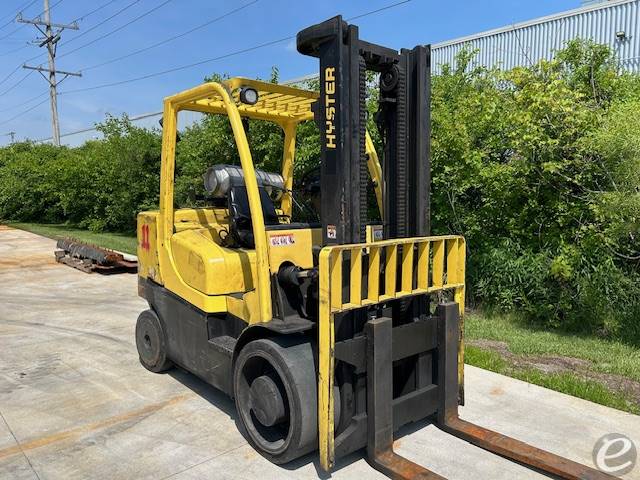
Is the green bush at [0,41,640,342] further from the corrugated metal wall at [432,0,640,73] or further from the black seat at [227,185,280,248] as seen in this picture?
the corrugated metal wall at [432,0,640,73]

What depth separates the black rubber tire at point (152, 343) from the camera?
16.9 ft

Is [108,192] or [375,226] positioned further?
[108,192]

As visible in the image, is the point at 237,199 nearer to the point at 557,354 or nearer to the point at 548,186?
the point at 557,354

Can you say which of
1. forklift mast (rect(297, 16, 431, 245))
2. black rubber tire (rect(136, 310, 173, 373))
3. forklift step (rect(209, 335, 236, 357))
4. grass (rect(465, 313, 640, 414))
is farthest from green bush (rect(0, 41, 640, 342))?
forklift mast (rect(297, 16, 431, 245))

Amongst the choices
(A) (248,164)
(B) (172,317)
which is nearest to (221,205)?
(B) (172,317)

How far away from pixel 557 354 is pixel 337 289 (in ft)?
12.0

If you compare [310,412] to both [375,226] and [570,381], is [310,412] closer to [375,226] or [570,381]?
[375,226]

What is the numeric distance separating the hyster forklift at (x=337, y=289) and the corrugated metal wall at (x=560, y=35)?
12233 mm

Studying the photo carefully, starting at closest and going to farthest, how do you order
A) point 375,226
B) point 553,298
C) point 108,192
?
point 375,226
point 553,298
point 108,192

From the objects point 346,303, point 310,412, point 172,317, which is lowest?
point 310,412

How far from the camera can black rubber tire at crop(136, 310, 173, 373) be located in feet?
16.9

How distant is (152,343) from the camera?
531cm

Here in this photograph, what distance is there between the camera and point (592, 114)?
640 cm

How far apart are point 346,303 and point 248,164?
1187 millimetres
